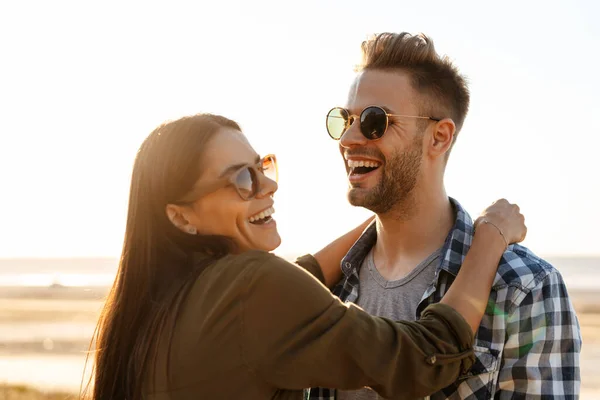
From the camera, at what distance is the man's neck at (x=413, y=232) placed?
4.29m

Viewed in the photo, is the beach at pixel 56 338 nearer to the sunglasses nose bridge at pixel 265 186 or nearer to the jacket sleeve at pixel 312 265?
the sunglasses nose bridge at pixel 265 186

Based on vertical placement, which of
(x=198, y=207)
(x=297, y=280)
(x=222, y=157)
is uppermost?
(x=222, y=157)

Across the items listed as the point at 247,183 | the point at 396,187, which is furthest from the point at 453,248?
the point at 247,183

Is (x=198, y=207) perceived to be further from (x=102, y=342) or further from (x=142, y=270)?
(x=102, y=342)

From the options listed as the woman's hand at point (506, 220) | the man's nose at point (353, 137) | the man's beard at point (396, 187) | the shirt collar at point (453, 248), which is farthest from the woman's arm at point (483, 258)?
the man's nose at point (353, 137)

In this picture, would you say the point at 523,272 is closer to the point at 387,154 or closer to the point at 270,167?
the point at 387,154

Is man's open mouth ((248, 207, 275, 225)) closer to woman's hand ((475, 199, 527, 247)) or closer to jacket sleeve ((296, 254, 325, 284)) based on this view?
jacket sleeve ((296, 254, 325, 284))

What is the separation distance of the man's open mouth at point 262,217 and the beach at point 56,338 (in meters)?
0.87

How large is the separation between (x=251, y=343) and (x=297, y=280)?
0.31 m

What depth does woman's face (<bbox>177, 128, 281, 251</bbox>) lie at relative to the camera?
3.59 m

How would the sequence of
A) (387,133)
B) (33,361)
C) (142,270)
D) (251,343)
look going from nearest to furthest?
(251,343), (142,270), (387,133), (33,361)

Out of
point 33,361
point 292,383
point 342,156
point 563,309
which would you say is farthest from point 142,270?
point 33,361

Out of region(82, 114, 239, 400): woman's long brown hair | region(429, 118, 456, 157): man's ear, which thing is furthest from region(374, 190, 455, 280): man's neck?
region(82, 114, 239, 400): woman's long brown hair

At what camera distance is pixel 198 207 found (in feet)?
11.9
